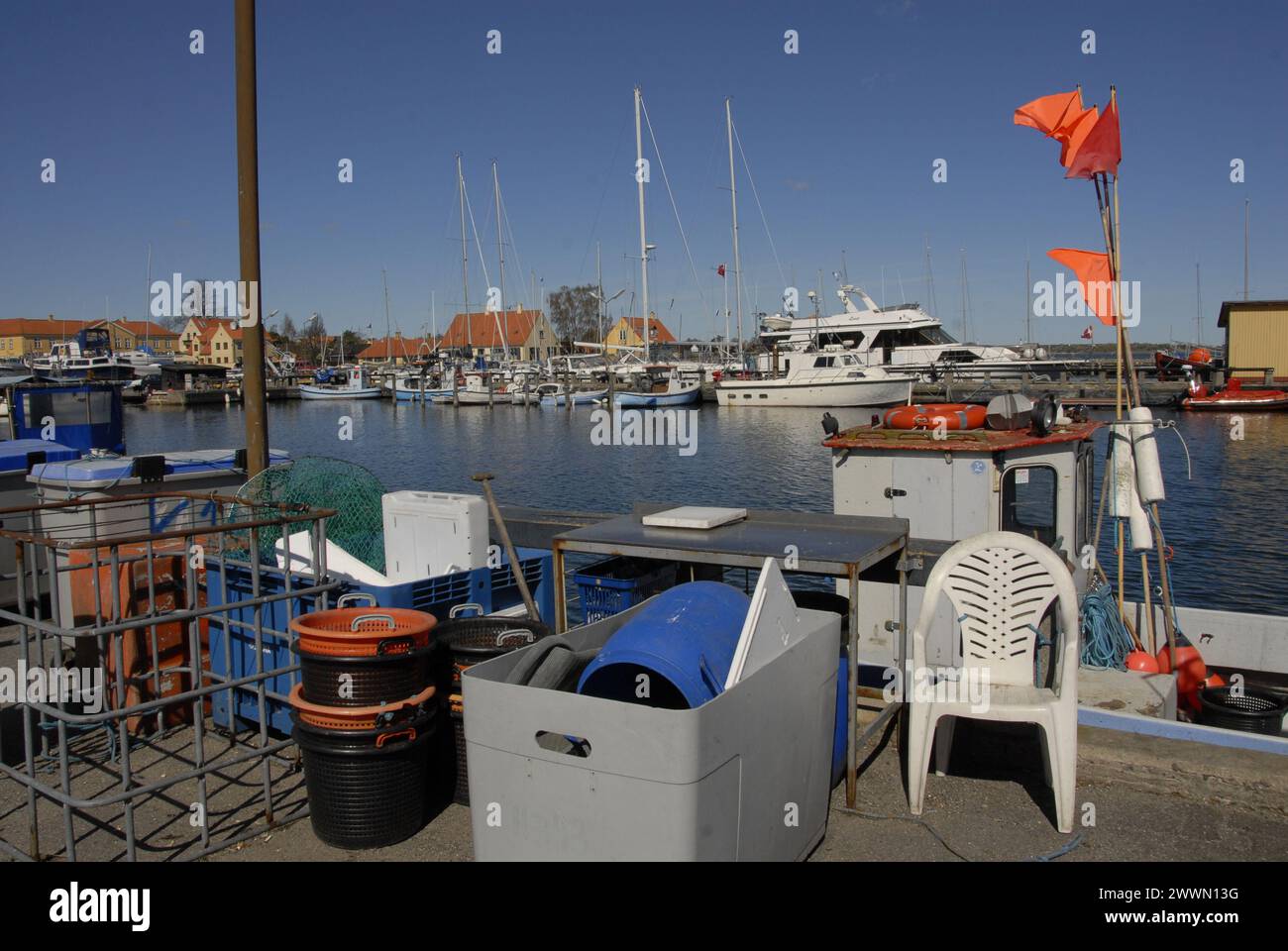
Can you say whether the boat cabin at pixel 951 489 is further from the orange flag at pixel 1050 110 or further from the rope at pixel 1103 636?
the orange flag at pixel 1050 110

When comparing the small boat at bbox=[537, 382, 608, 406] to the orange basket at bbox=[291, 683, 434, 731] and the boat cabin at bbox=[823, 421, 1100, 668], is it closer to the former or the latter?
the boat cabin at bbox=[823, 421, 1100, 668]

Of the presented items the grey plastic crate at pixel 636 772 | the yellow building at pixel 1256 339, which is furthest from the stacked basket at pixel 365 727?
the yellow building at pixel 1256 339

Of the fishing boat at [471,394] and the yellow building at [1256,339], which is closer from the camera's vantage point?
the yellow building at [1256,339]

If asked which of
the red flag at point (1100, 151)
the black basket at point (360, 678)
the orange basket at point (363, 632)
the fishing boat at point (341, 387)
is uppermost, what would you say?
the fishing boat at point (341, 387)

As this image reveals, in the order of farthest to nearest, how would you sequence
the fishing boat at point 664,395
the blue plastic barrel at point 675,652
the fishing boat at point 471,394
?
the fishing boat at point 471,394 < the fishing boat at point 664,395 < the blue plastic barrel at point 675,652

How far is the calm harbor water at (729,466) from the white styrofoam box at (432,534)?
1195 cm

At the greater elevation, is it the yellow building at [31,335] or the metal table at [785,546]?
the yellow building at [31,335]

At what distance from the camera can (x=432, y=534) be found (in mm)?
7375

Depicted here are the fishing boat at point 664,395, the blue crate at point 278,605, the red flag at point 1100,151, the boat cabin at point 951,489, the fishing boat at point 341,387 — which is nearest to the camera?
the blue crate at point 278,605

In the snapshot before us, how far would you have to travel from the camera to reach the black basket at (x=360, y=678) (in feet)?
15.5

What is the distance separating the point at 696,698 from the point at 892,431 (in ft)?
16.6

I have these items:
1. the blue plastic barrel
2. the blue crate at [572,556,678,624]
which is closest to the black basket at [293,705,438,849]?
the blue plastic barrel
